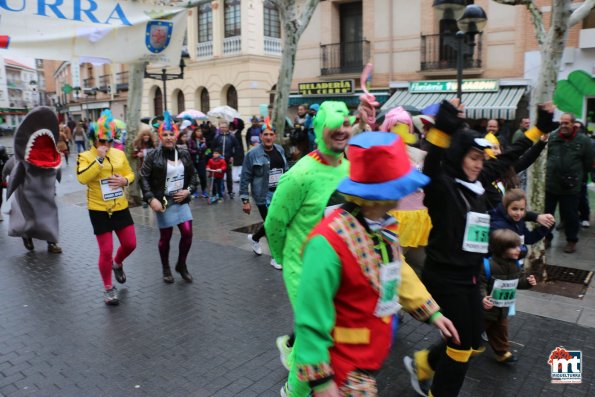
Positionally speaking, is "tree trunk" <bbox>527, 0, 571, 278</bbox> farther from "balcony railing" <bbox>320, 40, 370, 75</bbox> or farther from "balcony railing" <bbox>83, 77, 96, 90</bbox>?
"balcony railing" <bbox>83, 77, 96, 90</bbox>

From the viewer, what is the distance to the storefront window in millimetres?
25734

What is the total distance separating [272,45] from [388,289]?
25.6m

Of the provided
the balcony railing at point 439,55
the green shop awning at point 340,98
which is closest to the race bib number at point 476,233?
the balcony railing at point 439,55

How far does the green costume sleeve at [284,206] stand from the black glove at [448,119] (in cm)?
103

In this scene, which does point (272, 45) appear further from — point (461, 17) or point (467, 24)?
point (461, 17)

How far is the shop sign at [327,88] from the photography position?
20156mm

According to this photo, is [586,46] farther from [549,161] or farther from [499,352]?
[499,352]

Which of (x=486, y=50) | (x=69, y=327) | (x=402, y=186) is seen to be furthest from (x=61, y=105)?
(x=402, y=186)

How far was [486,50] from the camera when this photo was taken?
671 inches

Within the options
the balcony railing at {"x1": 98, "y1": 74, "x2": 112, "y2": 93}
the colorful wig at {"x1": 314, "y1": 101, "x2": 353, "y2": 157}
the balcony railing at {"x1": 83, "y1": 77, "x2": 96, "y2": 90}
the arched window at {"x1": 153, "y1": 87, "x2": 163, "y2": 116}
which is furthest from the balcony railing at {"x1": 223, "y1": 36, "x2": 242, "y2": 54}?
the colorful wig at {"x1": 314, "y1": 101, "x2": 353, "y2": 157}

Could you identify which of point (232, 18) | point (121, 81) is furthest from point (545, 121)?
point (121, 81)

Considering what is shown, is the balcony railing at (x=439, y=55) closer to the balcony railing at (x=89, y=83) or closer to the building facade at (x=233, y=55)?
the building facade at (x=233, y=55)

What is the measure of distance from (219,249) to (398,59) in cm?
1352

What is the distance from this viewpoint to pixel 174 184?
19.6 feet
